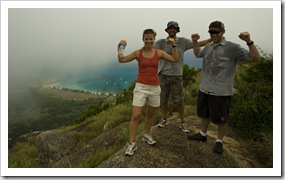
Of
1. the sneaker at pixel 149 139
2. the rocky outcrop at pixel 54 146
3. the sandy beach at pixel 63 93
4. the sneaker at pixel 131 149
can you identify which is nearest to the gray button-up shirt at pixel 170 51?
the sneaker at pixel 149 139

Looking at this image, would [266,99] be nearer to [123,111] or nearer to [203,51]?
[203,51]

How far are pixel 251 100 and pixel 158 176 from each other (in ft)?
8.85

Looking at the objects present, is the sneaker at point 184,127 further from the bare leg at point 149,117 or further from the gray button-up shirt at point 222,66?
the gray button-up shirt at point 222,66

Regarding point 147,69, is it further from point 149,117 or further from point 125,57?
point 149,117

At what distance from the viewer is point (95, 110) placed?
14891mm

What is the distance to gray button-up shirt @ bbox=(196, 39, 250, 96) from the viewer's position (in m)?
3.34

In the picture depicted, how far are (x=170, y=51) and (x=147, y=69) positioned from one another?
0.95 m

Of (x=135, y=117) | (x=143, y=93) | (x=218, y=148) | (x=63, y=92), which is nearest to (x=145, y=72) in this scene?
(x=143, y=93)

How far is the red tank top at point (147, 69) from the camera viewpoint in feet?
11.3

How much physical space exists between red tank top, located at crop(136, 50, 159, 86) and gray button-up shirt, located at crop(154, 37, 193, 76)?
2.63 feet

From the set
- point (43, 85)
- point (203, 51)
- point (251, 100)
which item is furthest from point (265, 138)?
point (43, 85)

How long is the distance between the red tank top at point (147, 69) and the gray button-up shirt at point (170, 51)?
80 cm

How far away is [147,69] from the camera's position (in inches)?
136

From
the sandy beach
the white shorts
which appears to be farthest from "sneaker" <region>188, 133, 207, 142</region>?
the sandy beach
